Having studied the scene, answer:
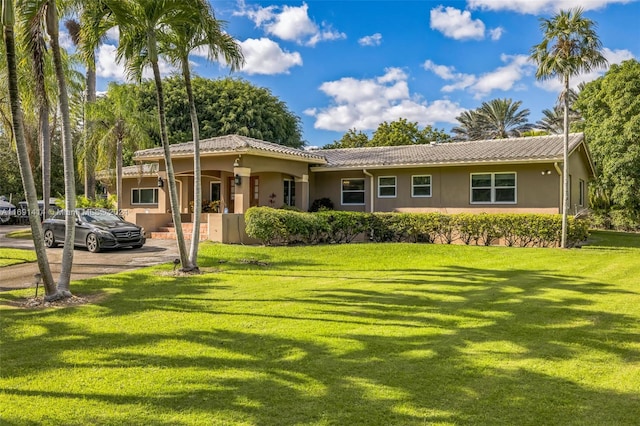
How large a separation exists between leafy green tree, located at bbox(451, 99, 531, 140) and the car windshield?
36670mm

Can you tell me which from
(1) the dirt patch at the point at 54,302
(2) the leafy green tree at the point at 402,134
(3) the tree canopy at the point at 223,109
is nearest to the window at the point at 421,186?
(1) the dirt patch at the point at 54,302

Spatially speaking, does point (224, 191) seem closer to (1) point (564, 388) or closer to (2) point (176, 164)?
(2) point (176, 164)

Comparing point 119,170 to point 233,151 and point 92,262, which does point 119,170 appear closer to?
point 233,151

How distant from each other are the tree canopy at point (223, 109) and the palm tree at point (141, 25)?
25.2 meters

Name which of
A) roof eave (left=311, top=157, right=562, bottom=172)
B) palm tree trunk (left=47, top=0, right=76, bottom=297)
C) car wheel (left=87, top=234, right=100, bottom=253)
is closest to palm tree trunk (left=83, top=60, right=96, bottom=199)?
car wheel (left=87, top=234, right=100, bottom=253)

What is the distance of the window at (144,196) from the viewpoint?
2772 centimetres

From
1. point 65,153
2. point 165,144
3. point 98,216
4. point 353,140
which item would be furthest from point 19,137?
point 353,140

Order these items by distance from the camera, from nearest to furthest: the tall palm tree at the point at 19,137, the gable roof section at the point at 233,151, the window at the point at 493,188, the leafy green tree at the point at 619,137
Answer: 1. the tall palm tree at the point at 19,137
2. the gable roof section at the point at 233,151
3. the window at the point at 493,188
4. the leafy green tree at the point at 619,137

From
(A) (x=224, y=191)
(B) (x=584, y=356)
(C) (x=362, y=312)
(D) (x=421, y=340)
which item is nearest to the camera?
(B) (x=584, y=356)

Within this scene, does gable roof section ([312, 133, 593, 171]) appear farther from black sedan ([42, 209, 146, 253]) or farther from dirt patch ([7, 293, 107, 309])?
dirt patch ([7, 293, 107, 309])

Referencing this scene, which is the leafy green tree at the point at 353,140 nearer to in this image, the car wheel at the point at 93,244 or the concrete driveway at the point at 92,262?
the concrete driveway at the point at 92,262

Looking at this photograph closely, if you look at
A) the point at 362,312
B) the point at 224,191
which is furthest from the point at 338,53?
the point at 362,312

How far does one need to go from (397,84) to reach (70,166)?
25442mm

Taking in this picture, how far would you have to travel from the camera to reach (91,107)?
2220 centimetres
